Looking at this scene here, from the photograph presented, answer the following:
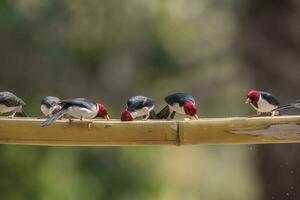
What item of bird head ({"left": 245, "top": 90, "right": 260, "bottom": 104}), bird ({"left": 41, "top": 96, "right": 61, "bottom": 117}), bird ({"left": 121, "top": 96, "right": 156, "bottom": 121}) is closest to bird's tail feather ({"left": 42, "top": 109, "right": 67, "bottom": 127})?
bird ({"left": 41, "top": 96, "right": 61, "bottom": 117})

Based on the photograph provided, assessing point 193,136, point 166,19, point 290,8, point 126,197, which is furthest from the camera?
point 166,19

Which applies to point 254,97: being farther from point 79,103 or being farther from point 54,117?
point 54,117

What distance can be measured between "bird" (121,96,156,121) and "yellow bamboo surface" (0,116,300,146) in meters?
0.04

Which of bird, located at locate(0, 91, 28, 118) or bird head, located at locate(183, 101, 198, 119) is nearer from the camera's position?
bird head, located at locate(183, 101, 198, 119)

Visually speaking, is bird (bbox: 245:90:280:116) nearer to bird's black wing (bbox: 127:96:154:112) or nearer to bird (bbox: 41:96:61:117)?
bird's black wing (bbox: 127:96:154:112)

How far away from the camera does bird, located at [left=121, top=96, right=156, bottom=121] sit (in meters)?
3.34

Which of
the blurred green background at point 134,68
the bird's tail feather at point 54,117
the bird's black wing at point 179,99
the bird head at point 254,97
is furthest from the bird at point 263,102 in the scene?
the blurred green background at point 134,68

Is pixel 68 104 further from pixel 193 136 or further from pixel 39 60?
pixel 39 60

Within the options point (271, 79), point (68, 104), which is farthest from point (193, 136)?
point (271, 79)

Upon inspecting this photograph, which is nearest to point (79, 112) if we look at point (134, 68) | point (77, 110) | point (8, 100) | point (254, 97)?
point (77, 110)

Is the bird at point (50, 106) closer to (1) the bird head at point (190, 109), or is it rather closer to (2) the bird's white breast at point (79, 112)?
(2) the bird's white breast at point (79, 112)

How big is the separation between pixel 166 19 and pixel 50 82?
1021 millimetres

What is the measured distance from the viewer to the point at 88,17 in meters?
6.34

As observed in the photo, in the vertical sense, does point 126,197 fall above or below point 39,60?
below
